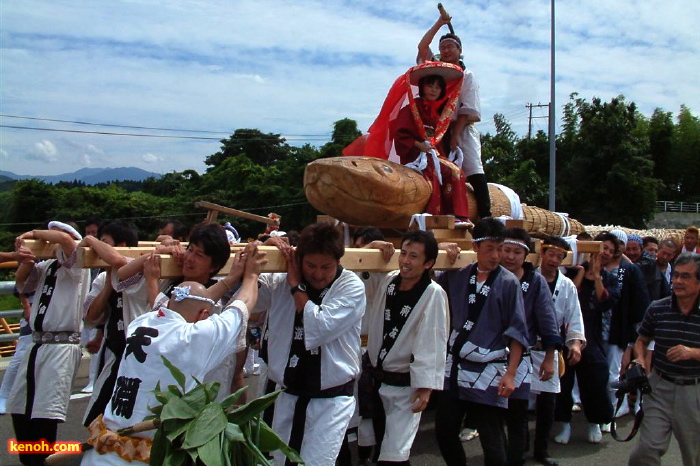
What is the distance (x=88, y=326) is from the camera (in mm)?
4367

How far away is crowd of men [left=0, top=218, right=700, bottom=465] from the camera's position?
112 inches

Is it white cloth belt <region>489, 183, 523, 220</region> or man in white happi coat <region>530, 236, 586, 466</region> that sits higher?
white cloth belt <region>489, 183, 523, 220</region>

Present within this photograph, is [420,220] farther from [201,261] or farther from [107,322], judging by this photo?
[201,261]

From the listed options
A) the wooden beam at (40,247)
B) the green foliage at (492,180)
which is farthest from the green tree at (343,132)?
the wooden beam at (40,247)

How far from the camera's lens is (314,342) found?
10.9 ft

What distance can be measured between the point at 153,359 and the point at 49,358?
2.44 m

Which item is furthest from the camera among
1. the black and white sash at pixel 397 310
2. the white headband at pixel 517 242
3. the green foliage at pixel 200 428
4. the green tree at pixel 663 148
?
the green tree at pixel 663 148

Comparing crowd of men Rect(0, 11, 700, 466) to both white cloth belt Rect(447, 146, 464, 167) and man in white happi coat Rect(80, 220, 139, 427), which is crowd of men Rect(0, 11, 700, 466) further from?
white cloth belt Rect(447, 146, 464, 167)

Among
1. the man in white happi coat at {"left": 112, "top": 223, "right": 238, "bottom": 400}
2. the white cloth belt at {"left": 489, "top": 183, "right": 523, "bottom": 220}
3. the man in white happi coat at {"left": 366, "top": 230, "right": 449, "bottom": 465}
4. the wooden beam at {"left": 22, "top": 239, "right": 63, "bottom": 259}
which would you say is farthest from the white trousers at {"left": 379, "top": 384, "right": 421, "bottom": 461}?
the white cloth belt at {"left": 489, "top": 183, "right": 523, "bottom": 220}

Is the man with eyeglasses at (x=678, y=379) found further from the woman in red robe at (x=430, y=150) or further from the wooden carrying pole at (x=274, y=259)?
the woman in red robe at (x=430, y=150)

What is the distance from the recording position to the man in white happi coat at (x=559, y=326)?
5.36 m

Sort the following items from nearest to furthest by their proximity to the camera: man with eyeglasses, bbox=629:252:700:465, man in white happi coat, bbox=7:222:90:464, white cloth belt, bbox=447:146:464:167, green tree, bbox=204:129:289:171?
1. man with eyeglasses, bbox=629:252:700:465
2. man in white happi coat, bbox=7:222:90:464
3. white cloth belt, bbox=447:146:464:167
4. green tree, bbox=204:129:289:171

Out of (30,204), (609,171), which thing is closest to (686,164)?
(609,171)

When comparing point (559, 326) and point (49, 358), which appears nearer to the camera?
point (49, 358)
